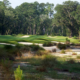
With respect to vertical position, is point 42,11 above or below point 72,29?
above

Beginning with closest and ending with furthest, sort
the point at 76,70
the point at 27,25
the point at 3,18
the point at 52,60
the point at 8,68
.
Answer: the point at 8,68
the point at 76,70
the point at 52,60
the point at 3,18
the point at 27,25

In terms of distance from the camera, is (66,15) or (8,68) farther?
(66,15)

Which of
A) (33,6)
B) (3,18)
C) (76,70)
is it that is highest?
(33,6)

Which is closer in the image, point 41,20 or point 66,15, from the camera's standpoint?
point 66,15

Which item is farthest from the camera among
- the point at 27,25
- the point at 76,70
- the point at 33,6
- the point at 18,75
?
the point at 33,6

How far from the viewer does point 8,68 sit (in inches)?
277

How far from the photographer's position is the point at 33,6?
97562 millimetres

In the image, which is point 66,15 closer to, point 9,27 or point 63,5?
point 63,5

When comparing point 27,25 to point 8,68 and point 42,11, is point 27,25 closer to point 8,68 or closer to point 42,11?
point 42,11

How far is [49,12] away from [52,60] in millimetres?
89687

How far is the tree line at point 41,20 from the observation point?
5797 cm

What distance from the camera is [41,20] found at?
82.0 meters

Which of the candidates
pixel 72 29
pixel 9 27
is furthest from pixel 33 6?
pixel 72 29

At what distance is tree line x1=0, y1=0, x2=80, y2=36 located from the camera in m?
58.0
